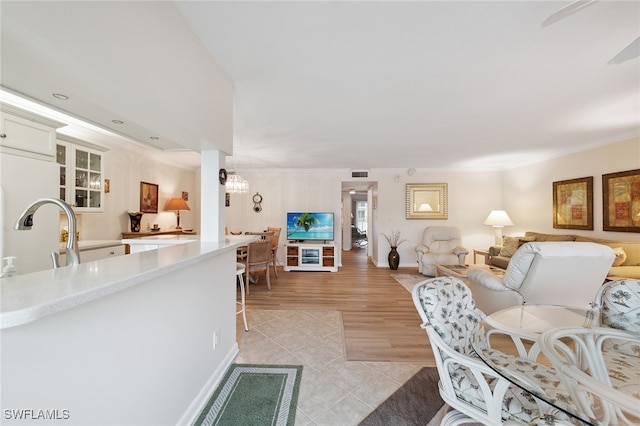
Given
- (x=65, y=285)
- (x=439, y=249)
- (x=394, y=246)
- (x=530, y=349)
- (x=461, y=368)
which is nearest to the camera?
(x=65, y=285)

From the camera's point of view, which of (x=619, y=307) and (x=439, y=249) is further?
(x=439, y=249)

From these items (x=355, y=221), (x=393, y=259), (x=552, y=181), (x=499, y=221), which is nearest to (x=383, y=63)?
(x=393, y=259)

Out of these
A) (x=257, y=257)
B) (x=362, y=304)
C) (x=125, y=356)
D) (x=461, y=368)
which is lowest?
(x=362, y=304)

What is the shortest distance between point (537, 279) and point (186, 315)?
9.73 ft

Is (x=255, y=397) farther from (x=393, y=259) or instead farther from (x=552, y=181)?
(x=552, y=181)

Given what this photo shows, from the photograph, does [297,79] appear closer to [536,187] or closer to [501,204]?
[536,187]

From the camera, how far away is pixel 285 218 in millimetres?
6527

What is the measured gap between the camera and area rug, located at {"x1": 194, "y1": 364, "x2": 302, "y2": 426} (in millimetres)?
1634

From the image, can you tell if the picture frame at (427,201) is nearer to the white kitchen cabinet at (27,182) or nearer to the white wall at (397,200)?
the white wall at (397,200)

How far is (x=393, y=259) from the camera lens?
6020mm

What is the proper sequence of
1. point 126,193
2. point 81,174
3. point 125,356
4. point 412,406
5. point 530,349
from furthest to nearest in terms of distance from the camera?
point 126,193 → point 81,174 → point 412,406 → point 530,349 → point 125,356

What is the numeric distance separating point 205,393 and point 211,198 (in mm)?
1440

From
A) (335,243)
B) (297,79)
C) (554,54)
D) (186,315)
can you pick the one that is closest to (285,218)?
(335,243)

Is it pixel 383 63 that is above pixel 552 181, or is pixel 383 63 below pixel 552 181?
above
